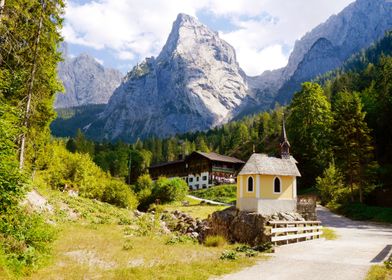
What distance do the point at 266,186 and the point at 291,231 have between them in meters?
6.85

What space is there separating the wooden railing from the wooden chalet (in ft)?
190

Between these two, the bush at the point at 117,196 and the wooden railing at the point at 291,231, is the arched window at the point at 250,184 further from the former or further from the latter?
the bush at the point at 117,196

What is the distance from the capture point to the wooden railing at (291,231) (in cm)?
2158

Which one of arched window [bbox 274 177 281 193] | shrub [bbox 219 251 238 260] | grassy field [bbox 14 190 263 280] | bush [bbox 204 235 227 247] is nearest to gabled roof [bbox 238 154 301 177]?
arched window [bbox 274 177 281 193]

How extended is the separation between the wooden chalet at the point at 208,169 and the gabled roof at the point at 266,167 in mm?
52368

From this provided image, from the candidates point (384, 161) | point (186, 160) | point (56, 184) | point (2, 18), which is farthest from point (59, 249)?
point (186, 160)

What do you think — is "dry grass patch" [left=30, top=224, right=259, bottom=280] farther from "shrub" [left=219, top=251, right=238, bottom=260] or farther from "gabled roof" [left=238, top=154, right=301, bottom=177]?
"gabled roof" [left=238, top=154, right=301, bottom=177]

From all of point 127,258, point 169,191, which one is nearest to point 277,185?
point 127,258

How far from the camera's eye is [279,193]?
29969mm

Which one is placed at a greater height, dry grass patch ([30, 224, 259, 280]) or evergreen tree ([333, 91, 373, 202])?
evergreen tree ([333, 91, 373, 202])

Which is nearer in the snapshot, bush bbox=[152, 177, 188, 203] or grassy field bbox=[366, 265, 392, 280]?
grassy field bbox=[366, 265, 392, 280]

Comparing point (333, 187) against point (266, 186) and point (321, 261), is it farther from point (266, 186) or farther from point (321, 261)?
point (321, 261)

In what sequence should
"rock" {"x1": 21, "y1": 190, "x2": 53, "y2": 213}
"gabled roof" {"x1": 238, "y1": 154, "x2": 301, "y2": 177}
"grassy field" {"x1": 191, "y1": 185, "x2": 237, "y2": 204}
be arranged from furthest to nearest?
"grassy field" {"x1": 191, "y1": 185, "x2": 237, "y2": 204}
"gabled roof" {"x1": 238, "y1": 154, "x2": 301, "y2": 177}
"rock" {"x1": 21, "y1": 190, "x2": 53, "y2": 213}

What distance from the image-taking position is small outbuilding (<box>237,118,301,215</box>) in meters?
29.2
